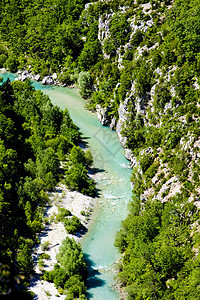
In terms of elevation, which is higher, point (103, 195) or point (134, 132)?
point (134, 132)

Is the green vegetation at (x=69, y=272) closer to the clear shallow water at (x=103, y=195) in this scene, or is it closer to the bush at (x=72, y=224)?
the clear shallow water at (x=103, y=195)

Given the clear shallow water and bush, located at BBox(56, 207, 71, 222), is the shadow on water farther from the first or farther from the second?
bush, located at BBox(56, 207, 71, 222)

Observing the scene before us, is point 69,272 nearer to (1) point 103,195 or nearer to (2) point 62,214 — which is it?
(2) point 62,214

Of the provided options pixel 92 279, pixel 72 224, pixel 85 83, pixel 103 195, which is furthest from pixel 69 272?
pixel 85 83

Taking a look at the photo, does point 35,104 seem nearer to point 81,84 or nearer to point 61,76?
point 81,84

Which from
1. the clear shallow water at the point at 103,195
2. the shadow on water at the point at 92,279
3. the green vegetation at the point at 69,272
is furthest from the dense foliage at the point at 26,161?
the shadow on water at the point at 92,279

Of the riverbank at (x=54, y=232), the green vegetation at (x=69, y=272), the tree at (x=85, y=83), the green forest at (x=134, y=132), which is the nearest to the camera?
the green vegetation at (x=69, y=272)

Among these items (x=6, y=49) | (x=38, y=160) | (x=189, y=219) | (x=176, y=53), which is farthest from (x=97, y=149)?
(x=6, y=49)
